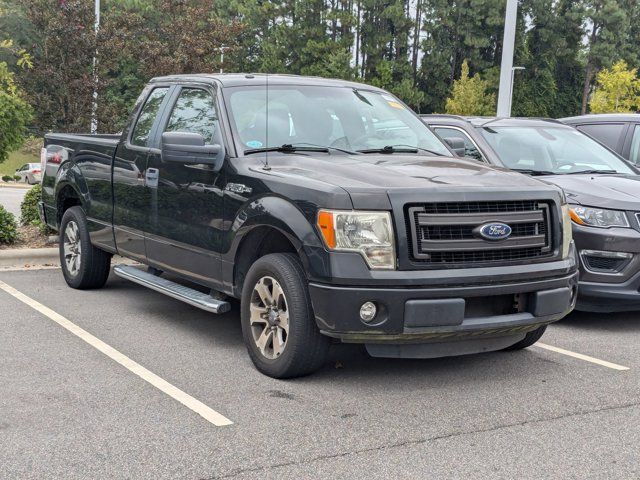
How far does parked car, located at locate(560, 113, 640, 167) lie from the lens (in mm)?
9414

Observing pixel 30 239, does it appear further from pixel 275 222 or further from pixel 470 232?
pixel 470 232

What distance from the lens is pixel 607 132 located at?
959 centimetres

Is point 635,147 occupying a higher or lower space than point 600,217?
higher

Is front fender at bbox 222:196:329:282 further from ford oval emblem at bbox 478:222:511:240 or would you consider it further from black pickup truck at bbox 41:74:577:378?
ford oval emblem at bbox 478:222:511:240

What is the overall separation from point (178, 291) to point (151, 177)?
3.22ft

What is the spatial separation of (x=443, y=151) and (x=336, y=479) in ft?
10.5

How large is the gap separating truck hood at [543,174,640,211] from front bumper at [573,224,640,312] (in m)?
0.22

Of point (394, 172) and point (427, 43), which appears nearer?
point (394, 172)

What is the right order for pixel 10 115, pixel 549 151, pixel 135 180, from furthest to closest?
pixel 10 115, pixel 549 151, pixel 135 180

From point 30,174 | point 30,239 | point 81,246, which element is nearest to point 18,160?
point 30,174

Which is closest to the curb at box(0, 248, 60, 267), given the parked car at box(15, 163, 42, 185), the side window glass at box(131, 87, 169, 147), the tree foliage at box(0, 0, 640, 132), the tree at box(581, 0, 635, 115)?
the side window glass at box(131, 87, 169, 147)

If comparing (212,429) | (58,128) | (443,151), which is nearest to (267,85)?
(443,151)

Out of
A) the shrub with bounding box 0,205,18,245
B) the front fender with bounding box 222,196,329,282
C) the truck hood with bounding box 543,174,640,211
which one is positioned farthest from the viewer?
the shrub with bounding box 0,205,18,245

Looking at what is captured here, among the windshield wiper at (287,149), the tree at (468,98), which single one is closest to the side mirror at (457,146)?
the windshield wiper at (287,149)
